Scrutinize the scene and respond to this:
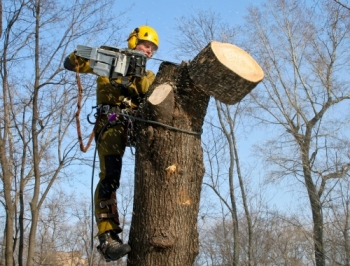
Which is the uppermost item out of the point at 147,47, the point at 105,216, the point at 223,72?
the point at 147,47

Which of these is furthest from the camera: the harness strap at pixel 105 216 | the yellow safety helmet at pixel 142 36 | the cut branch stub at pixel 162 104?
the yellow safety helmet at pixel 142 36

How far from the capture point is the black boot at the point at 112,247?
269 centimetres

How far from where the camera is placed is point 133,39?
3562 mm

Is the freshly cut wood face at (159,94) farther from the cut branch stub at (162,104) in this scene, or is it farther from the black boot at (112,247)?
the black boot at (112,247)

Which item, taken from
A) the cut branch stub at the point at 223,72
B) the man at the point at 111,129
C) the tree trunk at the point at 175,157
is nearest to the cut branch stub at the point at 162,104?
the tree trunk at the point at 175,157

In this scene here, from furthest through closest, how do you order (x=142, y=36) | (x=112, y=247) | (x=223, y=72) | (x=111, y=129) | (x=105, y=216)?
(x=142, y=36), (x=111, y=129), (x=105, y=216), (x=112, y=247), (x=223, y=72)

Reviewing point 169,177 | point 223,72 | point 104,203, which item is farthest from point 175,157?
point 104,203

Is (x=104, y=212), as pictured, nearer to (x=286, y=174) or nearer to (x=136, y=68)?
(x=136, y=68)

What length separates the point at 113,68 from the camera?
3172 millimetres

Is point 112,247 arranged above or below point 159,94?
below

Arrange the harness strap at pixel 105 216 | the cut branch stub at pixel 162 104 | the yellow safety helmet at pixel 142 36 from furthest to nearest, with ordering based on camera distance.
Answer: the yellow safety helmet at pixel 142 36
the harness strap at pixel 105 216
the cut branch stub at pixel 162 104

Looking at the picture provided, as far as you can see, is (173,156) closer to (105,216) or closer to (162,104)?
(162,104)

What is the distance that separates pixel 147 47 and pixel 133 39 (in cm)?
13

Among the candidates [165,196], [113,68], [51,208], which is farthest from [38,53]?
[165,196]
